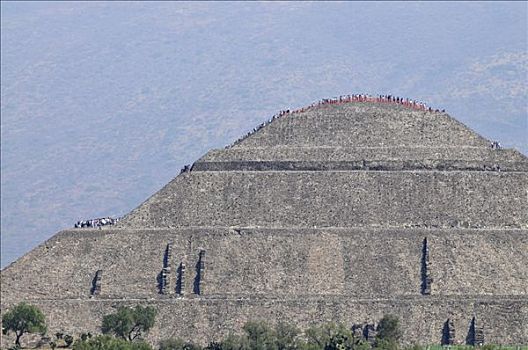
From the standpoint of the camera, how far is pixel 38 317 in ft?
357

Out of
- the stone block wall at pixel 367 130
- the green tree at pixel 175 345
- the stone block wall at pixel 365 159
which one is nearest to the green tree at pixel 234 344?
the green tree at pixel 175 345

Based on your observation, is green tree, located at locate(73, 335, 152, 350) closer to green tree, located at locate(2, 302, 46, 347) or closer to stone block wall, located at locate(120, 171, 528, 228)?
green tree, located at locate(2, 302, 46, 347)

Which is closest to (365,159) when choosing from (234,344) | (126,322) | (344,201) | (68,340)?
(344,201)

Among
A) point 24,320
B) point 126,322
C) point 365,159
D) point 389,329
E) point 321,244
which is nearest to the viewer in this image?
point 389,329

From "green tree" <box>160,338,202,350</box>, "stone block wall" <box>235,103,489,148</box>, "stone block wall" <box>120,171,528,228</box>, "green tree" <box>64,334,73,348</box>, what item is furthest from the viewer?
"stone block wall" <box>235,103,489,148</box>

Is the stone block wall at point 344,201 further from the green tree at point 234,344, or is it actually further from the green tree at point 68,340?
the green tree at point 234,344

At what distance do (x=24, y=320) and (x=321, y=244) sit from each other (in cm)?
1420

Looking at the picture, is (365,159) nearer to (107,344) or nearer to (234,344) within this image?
(234,344)

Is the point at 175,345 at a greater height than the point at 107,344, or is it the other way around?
the point at 175,345

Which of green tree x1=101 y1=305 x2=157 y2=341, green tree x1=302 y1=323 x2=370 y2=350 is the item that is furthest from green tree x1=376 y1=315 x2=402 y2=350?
green tree x1=101 y1=305 x2=157 y2=341

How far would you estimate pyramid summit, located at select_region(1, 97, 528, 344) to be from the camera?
111500 mm

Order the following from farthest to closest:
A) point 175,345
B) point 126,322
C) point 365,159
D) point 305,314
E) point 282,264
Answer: point 365,159 < point 282,264 < point 305,314 < point 126,322 < point 175,345

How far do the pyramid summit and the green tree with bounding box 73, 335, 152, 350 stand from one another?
297 inches

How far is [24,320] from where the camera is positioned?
4279 inches
